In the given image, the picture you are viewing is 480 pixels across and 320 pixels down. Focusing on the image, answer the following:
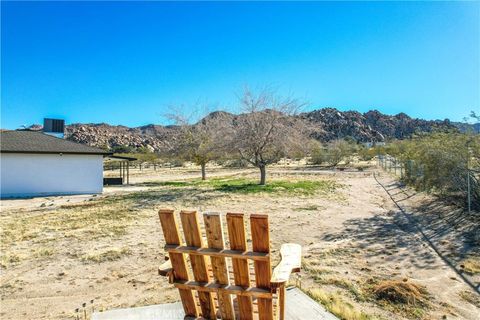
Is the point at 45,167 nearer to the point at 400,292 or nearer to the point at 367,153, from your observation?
the point at 400,292

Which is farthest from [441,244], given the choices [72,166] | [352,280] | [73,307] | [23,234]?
[72,166]

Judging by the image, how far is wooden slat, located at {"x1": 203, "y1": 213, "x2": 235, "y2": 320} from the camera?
84.4 inches

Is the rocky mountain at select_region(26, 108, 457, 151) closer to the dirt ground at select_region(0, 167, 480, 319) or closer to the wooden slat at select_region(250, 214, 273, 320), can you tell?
the dirt ground at select_region(0, 167, 480, 319)

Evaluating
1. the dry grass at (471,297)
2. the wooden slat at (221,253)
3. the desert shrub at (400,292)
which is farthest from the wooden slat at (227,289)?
the dry grass at (471,297)

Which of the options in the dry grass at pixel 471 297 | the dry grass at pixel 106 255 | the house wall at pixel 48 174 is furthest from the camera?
the house wall at pixel 48 174

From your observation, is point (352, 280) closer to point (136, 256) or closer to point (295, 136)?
point (136, 256)

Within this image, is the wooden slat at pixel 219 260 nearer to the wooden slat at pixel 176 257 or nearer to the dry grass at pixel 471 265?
the wooden slat at pixel 176 257

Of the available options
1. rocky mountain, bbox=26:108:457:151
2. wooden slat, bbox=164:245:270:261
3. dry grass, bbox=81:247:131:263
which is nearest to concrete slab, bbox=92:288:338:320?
wooden slat, bbox=164:245:270:261

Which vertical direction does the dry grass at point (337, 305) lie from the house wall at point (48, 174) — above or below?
below

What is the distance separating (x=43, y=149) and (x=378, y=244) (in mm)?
17902

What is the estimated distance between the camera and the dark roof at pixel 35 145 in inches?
685

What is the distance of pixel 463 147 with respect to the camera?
9383 mm

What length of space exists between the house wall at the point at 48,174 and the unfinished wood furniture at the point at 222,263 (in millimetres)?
18166

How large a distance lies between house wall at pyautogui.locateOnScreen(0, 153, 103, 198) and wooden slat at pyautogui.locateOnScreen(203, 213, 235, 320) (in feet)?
60.0
